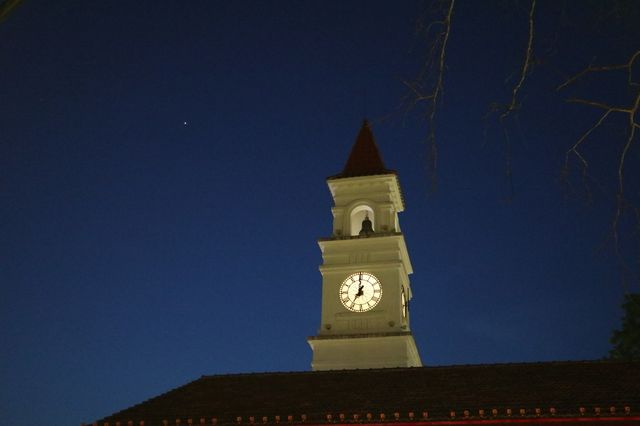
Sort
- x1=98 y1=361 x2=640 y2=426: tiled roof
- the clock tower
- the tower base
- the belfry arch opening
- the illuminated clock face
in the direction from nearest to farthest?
x1=98 y1=361 x2=640 y2=426: tiled roof
the tower base
the clock tower
the illuminated clock face
the belfry arch opening

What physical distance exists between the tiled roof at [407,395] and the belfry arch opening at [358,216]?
14077mm

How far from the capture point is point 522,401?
69.6 feet

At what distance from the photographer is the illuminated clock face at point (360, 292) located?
3694cm

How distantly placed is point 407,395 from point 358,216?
18728 mm

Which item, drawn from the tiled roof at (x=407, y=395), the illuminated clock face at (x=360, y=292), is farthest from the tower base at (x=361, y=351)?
the tiled roof at (x=407, y=395)

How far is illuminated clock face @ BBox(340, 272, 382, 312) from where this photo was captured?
36.9 meters

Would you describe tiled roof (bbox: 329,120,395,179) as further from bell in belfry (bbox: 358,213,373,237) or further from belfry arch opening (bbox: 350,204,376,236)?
bell in belfry (bbox: 358,213,373,237)

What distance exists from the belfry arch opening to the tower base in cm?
608

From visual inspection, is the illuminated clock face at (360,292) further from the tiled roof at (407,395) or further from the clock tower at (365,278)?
the tiled roof at (407,395)

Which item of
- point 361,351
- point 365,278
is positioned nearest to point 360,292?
point 365,278

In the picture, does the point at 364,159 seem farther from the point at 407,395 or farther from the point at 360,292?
the point at 407,395

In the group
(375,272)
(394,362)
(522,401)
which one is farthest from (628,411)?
(375,272)

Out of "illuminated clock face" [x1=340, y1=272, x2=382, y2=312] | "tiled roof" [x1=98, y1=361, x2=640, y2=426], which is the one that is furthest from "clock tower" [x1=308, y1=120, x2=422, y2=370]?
"tiled roof" [x1=98, y1=361, x2=640, y2=426]

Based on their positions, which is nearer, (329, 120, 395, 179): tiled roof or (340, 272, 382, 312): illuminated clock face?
(340, 272, 382, 312): illuminated clock face
